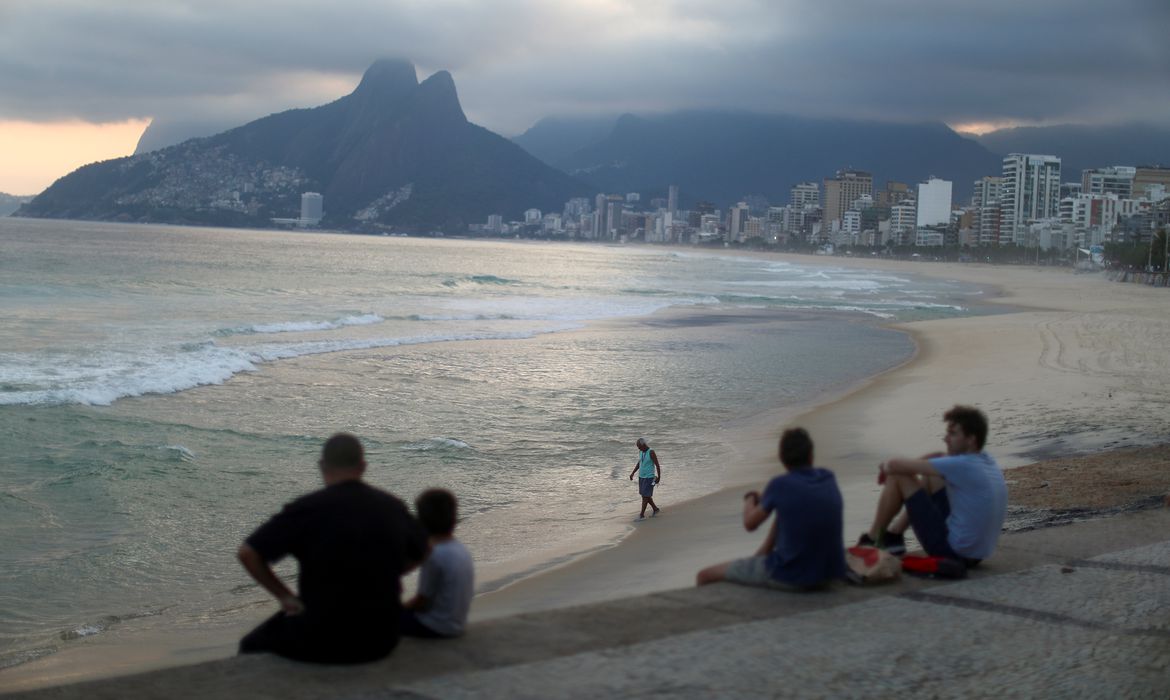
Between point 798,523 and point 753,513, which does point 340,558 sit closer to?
point 753,513

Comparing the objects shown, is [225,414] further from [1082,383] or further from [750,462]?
[1082,383]

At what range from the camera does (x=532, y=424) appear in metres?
17.8

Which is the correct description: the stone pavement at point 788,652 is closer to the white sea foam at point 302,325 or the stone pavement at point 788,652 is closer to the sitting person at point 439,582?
the sitting person at point 439,582

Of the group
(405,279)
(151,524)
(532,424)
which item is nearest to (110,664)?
(151,524)

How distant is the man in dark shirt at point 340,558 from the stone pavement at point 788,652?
0.10m

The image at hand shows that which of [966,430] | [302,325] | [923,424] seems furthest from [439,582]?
[302,325]

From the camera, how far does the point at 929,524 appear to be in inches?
251

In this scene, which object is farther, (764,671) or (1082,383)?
(1082,383)

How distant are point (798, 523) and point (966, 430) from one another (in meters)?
1.31

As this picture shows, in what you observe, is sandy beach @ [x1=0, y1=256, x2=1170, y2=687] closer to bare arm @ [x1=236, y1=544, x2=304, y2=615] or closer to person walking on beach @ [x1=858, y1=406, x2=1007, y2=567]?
person walking on beach @ [x1=858, y1=406, x2=1007, y2=567]

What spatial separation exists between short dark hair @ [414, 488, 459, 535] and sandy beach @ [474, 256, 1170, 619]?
3.32 metres

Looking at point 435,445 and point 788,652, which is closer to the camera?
point 788,652

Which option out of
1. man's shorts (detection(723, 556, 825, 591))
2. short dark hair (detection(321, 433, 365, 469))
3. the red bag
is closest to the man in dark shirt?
short dark hair (detection(321, 433, 365, 469))

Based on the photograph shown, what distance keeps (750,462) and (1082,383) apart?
9255mm
